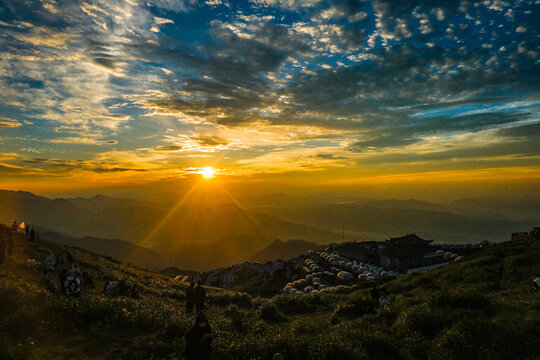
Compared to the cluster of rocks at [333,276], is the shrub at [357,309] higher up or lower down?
higher up

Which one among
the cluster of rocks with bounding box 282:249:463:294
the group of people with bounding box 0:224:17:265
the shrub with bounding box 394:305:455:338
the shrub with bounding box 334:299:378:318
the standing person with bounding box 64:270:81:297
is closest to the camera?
the shrub with bounding box 394:305:455:338

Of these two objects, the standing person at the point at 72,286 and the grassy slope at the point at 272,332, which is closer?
the grassy slope at the point at 272,332

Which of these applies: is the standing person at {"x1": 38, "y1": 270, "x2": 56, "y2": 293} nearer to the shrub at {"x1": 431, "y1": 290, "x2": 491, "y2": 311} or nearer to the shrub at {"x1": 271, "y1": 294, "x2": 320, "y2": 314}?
the shrub at {"x1": 271, "y1": 294, "x2": 320, "y2": 314}

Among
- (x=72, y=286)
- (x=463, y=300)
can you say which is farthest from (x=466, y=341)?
(x=72, y=286)

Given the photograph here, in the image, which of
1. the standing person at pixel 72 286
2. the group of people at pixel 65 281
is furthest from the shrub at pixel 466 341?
the group of people at pixel 65 281

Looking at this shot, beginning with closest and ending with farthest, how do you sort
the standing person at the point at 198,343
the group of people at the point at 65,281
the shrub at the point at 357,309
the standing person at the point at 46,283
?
the standing person at the point at 198,343 < the group of people at the point at 65,281 < the standing person at the point at 46,283 < the shrub at the point at 357,309

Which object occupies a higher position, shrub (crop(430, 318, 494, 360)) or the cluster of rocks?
shrub (crop(430, 318, 494, 360))

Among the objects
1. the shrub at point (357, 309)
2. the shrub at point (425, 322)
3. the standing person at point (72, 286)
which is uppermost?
the standing person at point (72, 286)

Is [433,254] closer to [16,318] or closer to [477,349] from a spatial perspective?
[477,349]

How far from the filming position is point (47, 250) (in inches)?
1179

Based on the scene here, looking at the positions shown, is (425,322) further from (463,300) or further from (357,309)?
(357,309)

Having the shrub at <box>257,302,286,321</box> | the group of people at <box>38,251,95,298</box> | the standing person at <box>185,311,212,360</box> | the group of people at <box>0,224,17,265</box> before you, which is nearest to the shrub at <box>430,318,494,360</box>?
the standing person at <box>185,311,212,360</box>

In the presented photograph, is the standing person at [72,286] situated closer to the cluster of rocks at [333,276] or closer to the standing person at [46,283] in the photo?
the standing person at [46,283]

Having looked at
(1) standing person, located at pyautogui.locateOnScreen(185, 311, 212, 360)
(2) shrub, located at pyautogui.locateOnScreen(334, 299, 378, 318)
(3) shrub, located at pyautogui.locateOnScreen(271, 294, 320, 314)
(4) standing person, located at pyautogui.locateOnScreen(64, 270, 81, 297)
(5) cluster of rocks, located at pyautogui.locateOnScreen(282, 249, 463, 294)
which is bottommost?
(5) cluster of rocks, located at pyautogui.locateOnScreen(282, 249, 463, 294)
